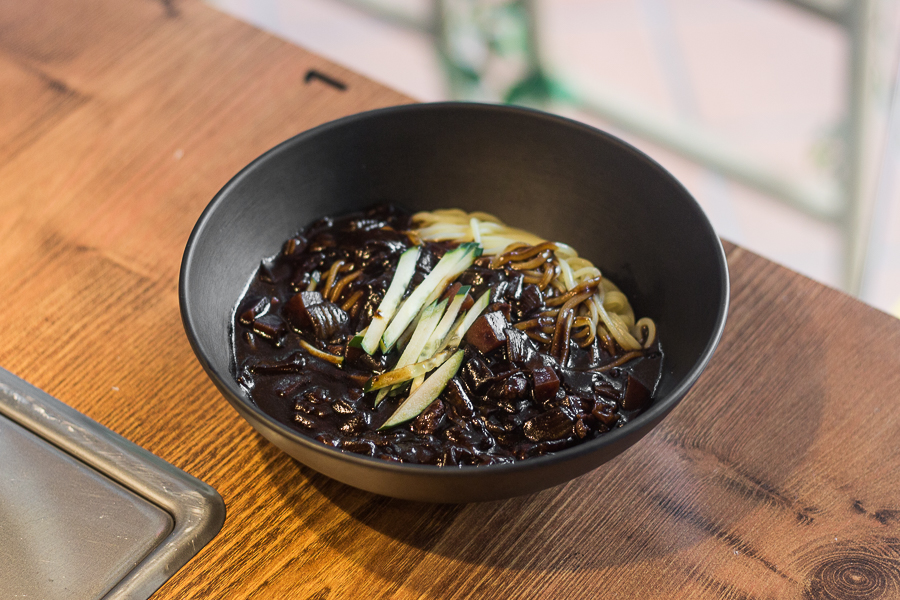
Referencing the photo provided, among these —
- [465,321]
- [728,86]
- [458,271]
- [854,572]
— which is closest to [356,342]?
[465,321]

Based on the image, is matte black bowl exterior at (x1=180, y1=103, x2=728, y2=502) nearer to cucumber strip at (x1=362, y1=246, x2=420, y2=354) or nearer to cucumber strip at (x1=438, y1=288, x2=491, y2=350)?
cucumber strip at (x1=362, y1=246, x2=420, y2=354)

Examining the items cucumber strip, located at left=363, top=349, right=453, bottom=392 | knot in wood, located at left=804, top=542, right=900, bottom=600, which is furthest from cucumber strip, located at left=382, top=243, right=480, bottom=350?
knot in wood, located at left=804, top=542, right=900, bottom=600

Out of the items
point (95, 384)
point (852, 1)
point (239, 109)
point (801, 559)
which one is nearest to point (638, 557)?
point (801, 559)

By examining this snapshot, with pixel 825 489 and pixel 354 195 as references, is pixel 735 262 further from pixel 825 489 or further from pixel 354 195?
pixel 354 195

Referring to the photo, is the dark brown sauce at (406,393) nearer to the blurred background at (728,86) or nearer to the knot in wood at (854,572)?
the knot in wood at (854,572)

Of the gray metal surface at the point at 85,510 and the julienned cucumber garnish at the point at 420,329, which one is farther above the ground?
the julienned cucumber garnish at the point at 420,329

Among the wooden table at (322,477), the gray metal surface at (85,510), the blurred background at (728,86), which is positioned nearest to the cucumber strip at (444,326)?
the wooden table at (322,477)

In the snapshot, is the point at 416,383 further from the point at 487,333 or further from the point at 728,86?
the point at 728,86
